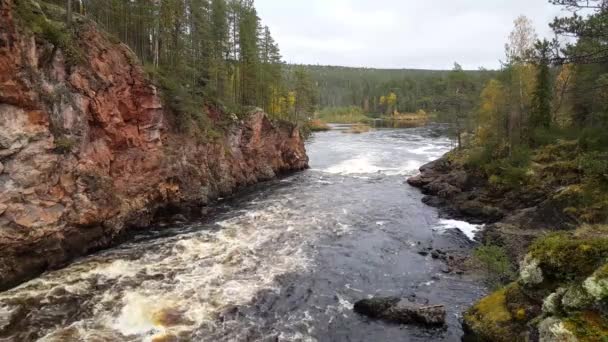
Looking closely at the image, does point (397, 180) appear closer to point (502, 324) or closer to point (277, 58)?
point (277, 58)

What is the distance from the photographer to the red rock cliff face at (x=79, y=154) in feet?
53.4

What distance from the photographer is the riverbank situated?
9117 mm

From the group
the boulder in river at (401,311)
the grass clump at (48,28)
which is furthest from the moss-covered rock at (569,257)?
the grass clump at (48,28)

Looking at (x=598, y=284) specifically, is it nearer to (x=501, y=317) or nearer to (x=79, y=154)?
(x=501, y=317)

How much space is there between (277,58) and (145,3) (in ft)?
81.2

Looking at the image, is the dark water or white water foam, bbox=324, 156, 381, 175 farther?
white water foam, bbox=324, 156, 381, 175

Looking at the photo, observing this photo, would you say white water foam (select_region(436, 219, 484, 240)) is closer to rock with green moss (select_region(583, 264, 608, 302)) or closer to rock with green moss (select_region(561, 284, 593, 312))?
rock with green moss (select_region(561, 284, 593, 312))

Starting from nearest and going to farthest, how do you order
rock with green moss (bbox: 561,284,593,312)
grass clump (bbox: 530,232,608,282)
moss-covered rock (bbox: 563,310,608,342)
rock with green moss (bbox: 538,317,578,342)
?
moss-covered rock (bbox: 563,310,608,342) → rock with green moss (bbox: 538,317,578,342) → rock with green moss (bbox: 561,284,593,312) → grass clump (bbox: 530,232,608,282)

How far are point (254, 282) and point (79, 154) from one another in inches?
449

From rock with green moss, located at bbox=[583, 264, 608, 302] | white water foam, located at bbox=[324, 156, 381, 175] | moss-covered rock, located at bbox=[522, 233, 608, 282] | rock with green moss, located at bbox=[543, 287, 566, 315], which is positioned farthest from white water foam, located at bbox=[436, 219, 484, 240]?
white water foam, located at bbox=[324, 156, 381, 175]

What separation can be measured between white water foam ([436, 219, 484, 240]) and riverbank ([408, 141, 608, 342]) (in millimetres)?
837

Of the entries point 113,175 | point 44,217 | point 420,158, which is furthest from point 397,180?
point 44,217

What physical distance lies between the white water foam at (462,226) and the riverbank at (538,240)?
2.74 ft

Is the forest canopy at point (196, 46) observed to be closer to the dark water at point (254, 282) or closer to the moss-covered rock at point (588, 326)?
the dark water at point (254, 282)
